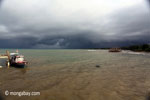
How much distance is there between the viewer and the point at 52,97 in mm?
9031

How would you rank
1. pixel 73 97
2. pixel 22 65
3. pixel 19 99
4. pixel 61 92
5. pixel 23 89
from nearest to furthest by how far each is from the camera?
pixel 19 99
pixel 73 97
pixel 61 92
pixel 23 89
pixel 22 65

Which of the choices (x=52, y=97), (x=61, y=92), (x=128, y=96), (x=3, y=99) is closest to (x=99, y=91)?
(x=128, y=96)

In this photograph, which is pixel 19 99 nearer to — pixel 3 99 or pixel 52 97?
pixel 3 99

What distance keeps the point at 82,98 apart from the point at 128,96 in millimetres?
4960

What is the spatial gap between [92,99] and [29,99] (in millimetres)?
6142

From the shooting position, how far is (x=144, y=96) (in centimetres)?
945

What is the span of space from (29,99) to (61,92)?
327 cm

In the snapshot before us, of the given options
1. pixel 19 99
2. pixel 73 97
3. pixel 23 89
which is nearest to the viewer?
pixel 19 99

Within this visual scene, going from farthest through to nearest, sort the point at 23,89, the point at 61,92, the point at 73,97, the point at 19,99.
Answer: the point at 23,89, the point at 61,92, the point at 73,97, the point at 19,99

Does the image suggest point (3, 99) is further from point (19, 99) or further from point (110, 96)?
point (110, 96)

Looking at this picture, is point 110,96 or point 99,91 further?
point 99,91

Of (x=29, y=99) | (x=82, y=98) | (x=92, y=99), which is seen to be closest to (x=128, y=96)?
(x=92, y=99)

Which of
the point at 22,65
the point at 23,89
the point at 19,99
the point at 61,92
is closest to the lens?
the point at 19,99

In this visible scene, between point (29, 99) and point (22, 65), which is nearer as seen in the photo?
point (29, 99)
